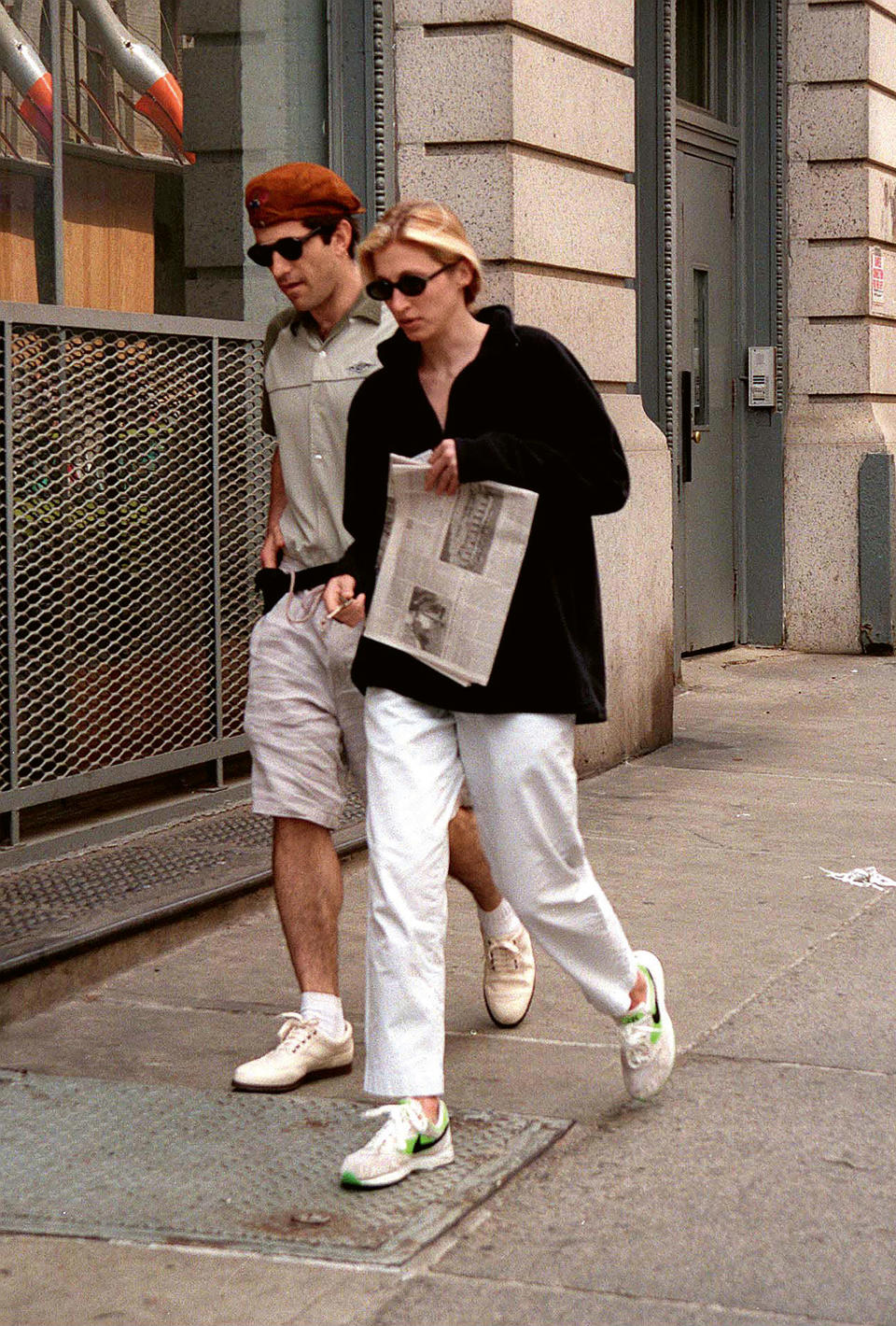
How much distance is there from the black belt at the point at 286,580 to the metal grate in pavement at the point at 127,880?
3.70ft

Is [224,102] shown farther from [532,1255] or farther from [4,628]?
[532,1255]

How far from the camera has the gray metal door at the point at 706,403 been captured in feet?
38.6

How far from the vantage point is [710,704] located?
10.5m

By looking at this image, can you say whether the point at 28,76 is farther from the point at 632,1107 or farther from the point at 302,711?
the point at 632,1107

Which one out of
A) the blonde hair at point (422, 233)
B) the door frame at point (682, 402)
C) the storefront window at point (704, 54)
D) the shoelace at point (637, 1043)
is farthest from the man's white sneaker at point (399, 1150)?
the storefront window at point (704, 54)

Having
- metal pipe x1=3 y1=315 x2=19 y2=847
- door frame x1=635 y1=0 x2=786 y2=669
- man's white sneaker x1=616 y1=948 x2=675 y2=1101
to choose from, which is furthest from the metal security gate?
door frame x1=635 y1=0 x2=786 y2=669

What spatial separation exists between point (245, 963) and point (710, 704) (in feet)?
17.3

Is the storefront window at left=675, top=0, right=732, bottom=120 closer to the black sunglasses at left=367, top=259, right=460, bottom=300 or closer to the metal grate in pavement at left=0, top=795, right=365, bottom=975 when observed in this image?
the metal grate in pavement at left=0, top=795, right=365, bottom=975

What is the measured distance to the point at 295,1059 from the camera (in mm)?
4500

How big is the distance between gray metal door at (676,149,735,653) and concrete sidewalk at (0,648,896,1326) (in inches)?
166

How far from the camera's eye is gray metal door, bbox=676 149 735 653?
38.6ft

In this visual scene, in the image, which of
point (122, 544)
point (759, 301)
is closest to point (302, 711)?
point (122, 544)

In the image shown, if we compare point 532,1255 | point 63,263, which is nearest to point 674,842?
point 63,263

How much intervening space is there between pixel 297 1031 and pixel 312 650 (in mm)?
814
